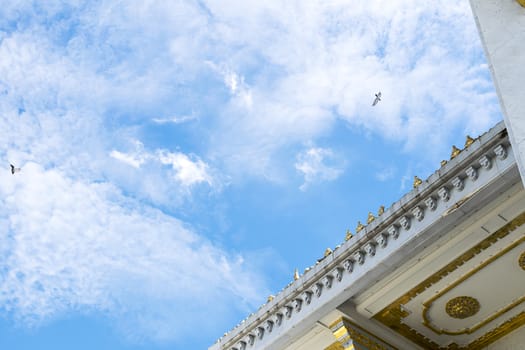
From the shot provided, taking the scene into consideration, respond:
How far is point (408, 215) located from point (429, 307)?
211 cm

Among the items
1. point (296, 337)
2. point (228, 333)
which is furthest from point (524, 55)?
point (228, 333)

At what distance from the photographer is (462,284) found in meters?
12.8

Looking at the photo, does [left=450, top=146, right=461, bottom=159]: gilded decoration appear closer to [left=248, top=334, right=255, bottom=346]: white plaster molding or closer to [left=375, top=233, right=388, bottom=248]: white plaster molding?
[left=375, top=233, right=388, bottom=248]: white plaster molding

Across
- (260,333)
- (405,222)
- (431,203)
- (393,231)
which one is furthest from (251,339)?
(431,203)

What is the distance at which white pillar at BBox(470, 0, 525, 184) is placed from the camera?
4906 mm

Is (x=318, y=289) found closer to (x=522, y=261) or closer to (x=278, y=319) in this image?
(x=278, y=319)

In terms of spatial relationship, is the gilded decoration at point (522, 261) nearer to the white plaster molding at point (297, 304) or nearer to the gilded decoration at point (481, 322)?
the gilded decoration at point (481, 322)

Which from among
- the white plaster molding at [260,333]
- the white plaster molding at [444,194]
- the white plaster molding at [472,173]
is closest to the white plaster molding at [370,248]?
the white plaster molding at [444,194]

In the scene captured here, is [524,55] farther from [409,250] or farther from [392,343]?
[392,343]

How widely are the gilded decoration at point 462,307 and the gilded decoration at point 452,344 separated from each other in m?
0.43

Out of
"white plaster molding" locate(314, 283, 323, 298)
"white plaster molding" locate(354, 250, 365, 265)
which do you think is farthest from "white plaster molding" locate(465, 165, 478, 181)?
"white plaster molding" locate(314, 283, 323, 298)

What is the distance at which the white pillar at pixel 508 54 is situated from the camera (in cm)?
491

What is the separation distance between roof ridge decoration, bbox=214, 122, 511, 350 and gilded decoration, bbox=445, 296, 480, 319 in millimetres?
2012

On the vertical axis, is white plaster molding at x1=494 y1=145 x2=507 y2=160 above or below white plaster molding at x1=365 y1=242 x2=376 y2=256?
below
